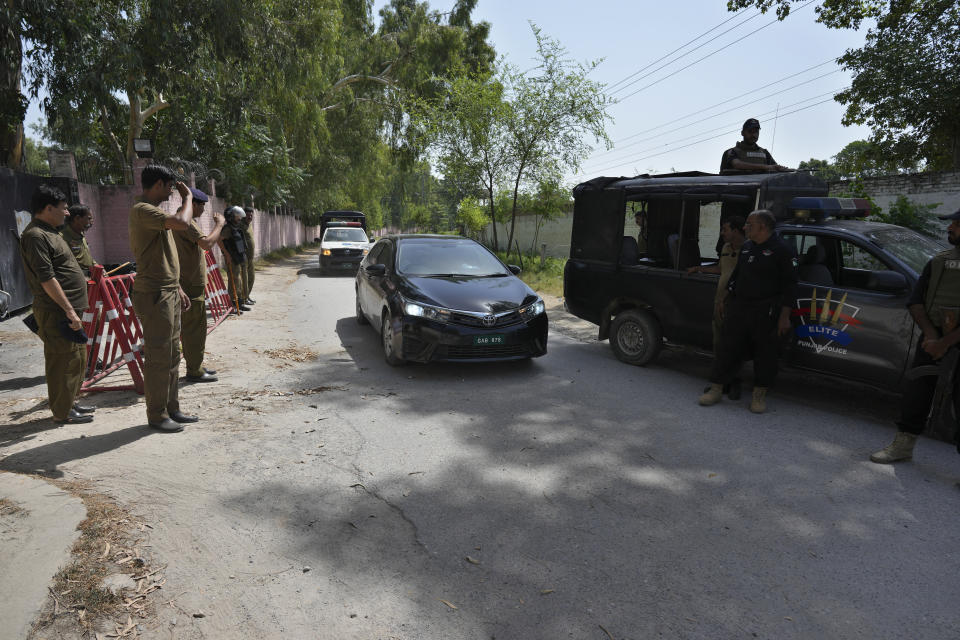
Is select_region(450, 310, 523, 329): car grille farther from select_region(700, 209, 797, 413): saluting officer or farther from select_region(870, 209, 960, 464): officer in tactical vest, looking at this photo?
select_region(870, 209, 960, 464): officer in tactical vest

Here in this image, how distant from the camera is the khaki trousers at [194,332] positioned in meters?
5.72

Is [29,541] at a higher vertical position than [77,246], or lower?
lower

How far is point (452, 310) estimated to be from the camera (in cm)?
612

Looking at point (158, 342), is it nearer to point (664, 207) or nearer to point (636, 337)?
point (636, 337)

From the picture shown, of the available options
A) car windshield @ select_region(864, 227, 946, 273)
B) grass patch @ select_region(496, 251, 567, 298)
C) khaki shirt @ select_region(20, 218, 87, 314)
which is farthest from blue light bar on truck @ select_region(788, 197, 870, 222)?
khaki shirt @ select_region(20, 218, 87, 314)

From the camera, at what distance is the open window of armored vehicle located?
587cm

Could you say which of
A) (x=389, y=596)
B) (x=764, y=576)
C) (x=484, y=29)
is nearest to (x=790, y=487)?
(x=764, y=576)

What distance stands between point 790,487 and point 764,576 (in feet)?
3.90

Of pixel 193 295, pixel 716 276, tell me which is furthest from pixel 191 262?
pixel 716 276

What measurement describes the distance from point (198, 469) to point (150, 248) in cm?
176

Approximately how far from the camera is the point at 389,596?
2.58 m

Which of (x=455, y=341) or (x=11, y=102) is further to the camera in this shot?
(x=11, y=102)

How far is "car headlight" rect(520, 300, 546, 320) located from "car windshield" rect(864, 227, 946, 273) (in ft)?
10.6

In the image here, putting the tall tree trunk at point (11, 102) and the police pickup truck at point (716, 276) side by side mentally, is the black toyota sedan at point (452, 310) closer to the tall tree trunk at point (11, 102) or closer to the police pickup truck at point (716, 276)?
the police pickup truck at point (716, 276)
